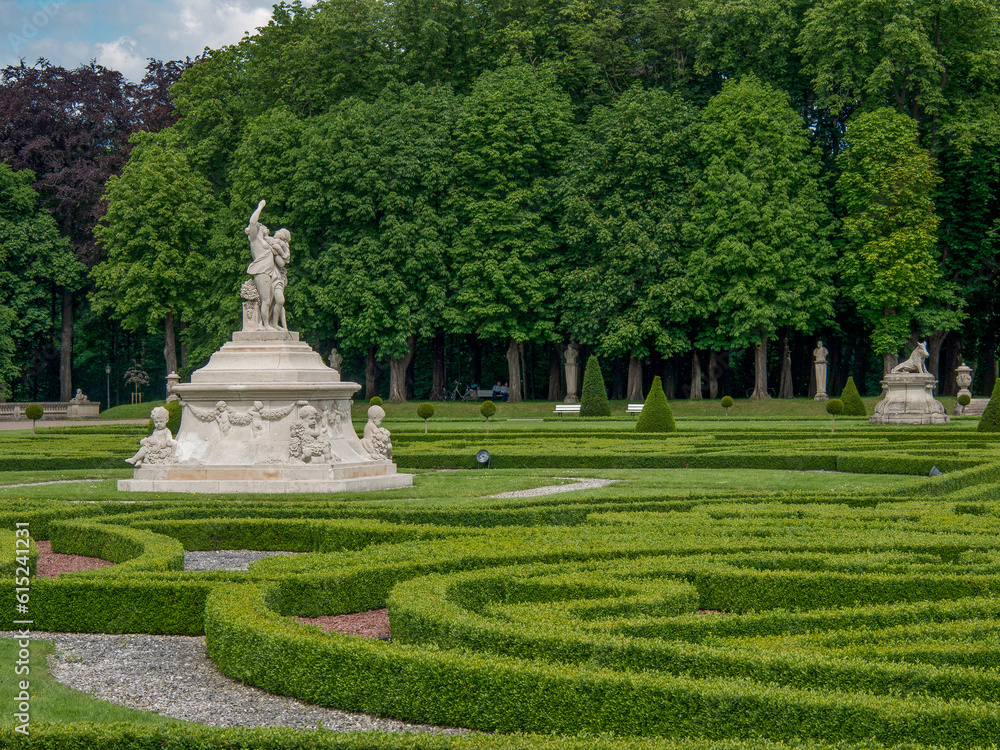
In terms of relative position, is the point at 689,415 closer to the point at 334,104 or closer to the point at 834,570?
the point at 334,104

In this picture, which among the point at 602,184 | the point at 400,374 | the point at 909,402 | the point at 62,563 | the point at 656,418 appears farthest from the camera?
the point at 400,374

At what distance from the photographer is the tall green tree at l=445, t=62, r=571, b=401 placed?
145ft

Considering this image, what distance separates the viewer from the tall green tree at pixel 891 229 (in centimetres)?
4156

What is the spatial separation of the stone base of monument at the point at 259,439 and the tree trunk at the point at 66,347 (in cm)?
3884

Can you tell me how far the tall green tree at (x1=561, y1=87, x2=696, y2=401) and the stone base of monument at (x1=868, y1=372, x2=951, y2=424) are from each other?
11196 millimetres

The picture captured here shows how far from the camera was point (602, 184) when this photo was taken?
146 ft

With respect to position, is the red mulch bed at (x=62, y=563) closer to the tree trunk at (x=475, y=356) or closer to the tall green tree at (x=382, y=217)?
the tall green tree at (x=382, y=217)

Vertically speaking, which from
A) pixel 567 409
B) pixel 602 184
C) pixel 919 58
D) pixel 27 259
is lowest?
pixel 567 409

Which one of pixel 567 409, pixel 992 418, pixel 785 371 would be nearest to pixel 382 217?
pixel 567 409

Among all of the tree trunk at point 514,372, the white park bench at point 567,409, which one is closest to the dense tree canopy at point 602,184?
the tree trunk at point 514,372

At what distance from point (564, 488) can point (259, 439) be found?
494cm

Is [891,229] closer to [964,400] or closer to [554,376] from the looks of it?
[964,400]

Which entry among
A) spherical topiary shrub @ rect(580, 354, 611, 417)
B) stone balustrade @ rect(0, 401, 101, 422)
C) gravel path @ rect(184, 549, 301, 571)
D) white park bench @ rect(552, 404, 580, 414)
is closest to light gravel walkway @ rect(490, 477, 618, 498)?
gravel path @ rect(184, 549, 301, 571)

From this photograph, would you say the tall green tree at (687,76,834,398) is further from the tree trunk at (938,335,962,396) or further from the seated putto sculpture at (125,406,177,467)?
the seated putto sculpture at (125,406,177,467)
